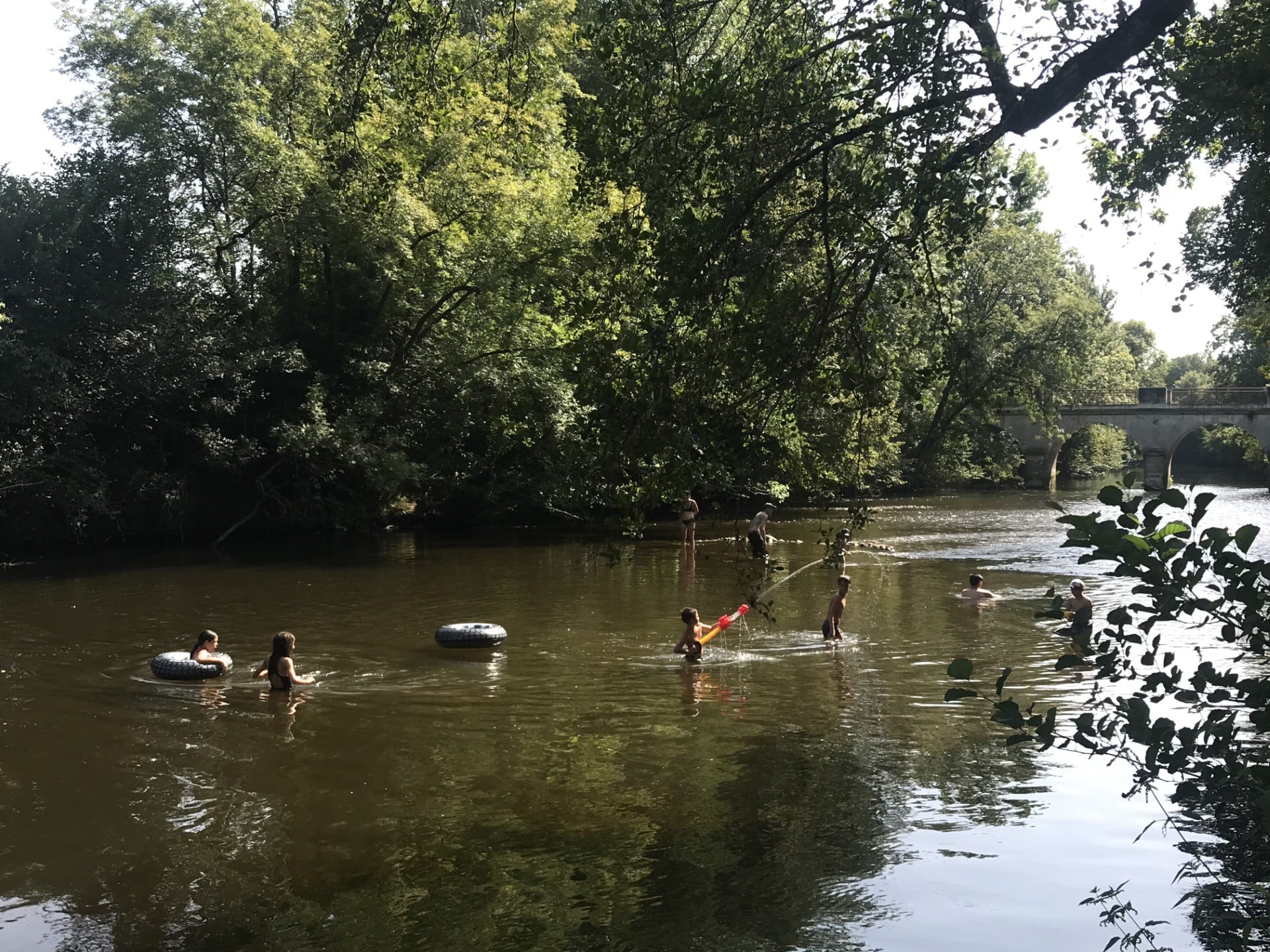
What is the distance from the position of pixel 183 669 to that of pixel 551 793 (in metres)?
5.81

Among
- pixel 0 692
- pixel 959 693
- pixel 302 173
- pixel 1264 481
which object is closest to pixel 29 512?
pixel 302 173

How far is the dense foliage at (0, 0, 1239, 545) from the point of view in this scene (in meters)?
7.42

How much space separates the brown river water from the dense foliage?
78.1 inches

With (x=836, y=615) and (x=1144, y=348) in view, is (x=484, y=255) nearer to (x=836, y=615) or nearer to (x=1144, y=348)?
(x=836, y=615)

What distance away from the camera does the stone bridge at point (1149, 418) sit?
164ft

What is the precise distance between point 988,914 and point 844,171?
4554mm

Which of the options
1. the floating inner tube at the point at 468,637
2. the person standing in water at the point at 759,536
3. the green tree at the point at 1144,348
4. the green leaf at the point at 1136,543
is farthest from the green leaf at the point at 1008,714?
the green tree at the point at 1144,348

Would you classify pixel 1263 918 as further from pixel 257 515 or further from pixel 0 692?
pixel 257 515

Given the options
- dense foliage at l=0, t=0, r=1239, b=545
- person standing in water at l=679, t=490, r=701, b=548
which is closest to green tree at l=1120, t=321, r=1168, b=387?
dense foliage at l=0, t=0, r=1239, b=545

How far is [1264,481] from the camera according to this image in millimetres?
62938

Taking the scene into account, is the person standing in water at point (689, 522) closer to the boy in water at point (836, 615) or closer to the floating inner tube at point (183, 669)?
the boy in water at point (836, 615)

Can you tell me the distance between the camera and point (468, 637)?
48.0 ft

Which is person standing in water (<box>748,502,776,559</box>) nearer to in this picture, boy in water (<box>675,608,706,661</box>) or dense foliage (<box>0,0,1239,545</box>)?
dense foliage (<box>0,0,1239,545</box>)

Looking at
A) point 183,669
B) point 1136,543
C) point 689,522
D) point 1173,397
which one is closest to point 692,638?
point 183,669
